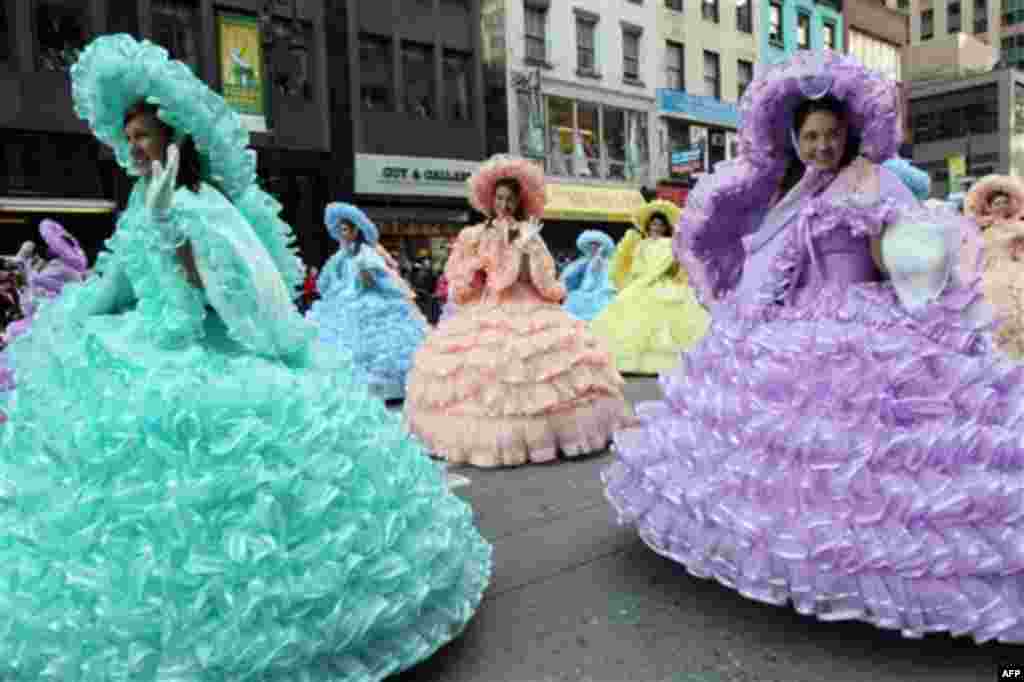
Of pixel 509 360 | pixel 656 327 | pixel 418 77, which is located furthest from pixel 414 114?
pixel 509 360

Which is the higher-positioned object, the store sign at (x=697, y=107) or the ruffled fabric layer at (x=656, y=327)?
the store sign at (x=697, y=107)

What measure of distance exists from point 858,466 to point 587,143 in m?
21.2

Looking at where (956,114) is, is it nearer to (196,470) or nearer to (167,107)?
(167,107)

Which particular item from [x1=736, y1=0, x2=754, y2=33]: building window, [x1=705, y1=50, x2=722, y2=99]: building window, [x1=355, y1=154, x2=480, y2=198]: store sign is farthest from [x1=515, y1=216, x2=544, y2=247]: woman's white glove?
[x1=736, y1=0, x2=754, y2=33]: building window

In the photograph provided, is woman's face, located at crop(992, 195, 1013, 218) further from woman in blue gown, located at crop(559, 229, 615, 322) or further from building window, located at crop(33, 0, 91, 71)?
building window, located at crop(33, 0, 91, 71)

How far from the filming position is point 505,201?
18.6 feet

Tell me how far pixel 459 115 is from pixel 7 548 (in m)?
19.5

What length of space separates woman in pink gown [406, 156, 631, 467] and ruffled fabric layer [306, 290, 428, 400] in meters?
1.71

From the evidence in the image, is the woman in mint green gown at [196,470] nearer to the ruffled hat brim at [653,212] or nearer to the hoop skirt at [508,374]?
the hoop skirt at [508,374]

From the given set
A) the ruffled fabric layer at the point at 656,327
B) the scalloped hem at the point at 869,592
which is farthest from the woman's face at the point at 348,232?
the scalloped hem at the point at 869,592

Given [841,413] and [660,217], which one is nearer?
[841,413]

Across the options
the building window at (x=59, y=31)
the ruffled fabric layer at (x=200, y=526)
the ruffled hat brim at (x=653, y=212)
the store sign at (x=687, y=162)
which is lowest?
the ruffled fabric layer at (x=200, y=526)

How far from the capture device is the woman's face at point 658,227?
9.48 meters

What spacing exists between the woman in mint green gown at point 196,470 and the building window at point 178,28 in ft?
48.6
